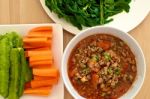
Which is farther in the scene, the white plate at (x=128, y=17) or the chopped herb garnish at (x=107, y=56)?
the white plate at (x=128, y=17)

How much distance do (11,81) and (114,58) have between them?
32 centimetres

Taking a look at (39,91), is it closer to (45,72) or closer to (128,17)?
(45,72)

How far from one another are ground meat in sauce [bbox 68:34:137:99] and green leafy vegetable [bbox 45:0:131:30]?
97 millimetres

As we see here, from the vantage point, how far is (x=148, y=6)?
4.04 feet

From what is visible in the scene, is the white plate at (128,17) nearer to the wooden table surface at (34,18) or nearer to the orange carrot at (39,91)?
the wooden table surface at (34,18)

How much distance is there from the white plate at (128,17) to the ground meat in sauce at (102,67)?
0.10m

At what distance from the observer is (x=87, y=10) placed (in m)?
1.23

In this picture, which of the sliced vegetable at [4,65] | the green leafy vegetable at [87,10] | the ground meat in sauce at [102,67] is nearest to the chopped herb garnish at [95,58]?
the ground meat in sauce at [102,67]

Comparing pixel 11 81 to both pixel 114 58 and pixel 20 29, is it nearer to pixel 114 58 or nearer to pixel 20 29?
pixel 20 29

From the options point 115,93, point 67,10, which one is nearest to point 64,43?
point 67,10

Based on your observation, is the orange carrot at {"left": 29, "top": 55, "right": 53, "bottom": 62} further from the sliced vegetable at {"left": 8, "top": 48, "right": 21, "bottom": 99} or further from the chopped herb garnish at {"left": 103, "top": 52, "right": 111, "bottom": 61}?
the chopped herb garnish at {"left": 103, "top": 52, "right": 111, "bottom": 61}

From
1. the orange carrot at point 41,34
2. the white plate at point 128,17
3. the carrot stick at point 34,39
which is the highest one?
the white plate at point 128,17

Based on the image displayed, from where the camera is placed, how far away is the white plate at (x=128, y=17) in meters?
1.22

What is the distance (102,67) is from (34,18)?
0.29 meters
